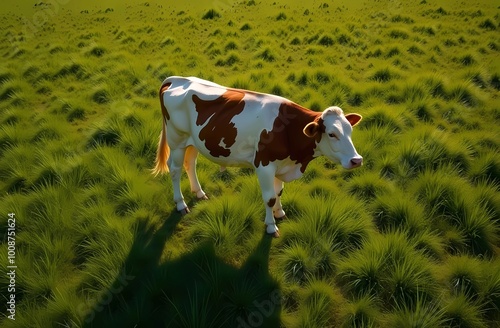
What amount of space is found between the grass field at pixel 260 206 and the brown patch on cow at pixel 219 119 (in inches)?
27.8

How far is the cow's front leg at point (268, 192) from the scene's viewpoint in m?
3.03

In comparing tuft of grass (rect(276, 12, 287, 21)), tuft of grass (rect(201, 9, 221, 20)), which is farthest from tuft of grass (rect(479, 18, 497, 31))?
tuft of grass (rect(201, 9, 221, 20))

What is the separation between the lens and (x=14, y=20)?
13.5 metres

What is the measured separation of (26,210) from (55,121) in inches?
91.9

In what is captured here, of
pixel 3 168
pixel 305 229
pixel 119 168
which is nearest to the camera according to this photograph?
pixel 305 229

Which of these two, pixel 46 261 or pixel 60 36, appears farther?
pixel 60 36

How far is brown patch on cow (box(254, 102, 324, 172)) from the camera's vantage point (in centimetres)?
297

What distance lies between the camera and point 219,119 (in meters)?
3.17

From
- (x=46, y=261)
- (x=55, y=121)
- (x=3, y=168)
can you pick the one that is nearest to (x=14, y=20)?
(x=55, y=121)

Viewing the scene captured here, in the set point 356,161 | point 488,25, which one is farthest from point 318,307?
point 488,25

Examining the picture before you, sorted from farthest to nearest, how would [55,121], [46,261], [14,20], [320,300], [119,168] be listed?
[14,20] < [55,121] < [119,168] < [46,261] < [320,300]

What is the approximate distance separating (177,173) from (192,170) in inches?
11.3

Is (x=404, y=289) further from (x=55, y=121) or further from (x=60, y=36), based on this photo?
(x=60, y=36)

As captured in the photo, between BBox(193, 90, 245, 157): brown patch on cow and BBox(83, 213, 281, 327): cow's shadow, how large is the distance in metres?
0.95
